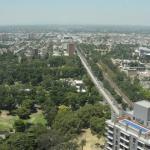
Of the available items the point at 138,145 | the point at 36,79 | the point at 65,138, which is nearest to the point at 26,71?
the point at 36,79

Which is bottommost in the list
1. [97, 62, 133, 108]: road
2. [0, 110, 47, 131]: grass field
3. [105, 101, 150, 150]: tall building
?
[0, 110, 47, 131]: grass field

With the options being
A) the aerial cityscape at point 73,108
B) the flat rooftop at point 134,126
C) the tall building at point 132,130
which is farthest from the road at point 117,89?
the flat rooftop at point 134,126

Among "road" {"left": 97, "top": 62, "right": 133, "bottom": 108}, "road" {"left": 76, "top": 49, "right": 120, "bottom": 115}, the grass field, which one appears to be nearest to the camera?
the grass field

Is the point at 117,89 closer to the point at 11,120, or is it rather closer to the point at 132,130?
the point at 11,120

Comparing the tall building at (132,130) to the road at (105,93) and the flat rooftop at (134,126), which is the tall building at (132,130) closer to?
the flat rooftop at (134,126)

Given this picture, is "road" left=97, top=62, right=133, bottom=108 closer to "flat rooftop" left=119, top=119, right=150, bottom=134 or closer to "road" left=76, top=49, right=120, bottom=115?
"road" left=76, top=49, right=120, bottom=115

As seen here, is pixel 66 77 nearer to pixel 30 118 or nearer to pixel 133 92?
pixel 133 92

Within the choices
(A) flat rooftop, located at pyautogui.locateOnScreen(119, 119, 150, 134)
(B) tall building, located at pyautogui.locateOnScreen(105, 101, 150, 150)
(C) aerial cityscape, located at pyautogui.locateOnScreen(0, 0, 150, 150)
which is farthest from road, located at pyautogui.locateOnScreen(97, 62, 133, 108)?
(A) flat rooftop, located at pyautogui.locateOnScreen(119, 119, 150, 134)

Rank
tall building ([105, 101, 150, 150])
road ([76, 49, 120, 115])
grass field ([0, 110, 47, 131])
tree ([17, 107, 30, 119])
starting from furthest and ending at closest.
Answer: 1. road ([76, 49, 120, 115])
2. tree ([17, 107, 30, 119])
3. grass field ([0, 110, 47, 131])
4. tall building ([105, 101, 150, 150])

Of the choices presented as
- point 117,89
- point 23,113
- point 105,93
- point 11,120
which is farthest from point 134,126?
point 117,89

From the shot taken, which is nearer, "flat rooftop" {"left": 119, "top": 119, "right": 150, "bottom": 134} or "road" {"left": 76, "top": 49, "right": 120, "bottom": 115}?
"flat rooftop" {"left": 119, "top": 119, "right": 150, "bottom": 134}
